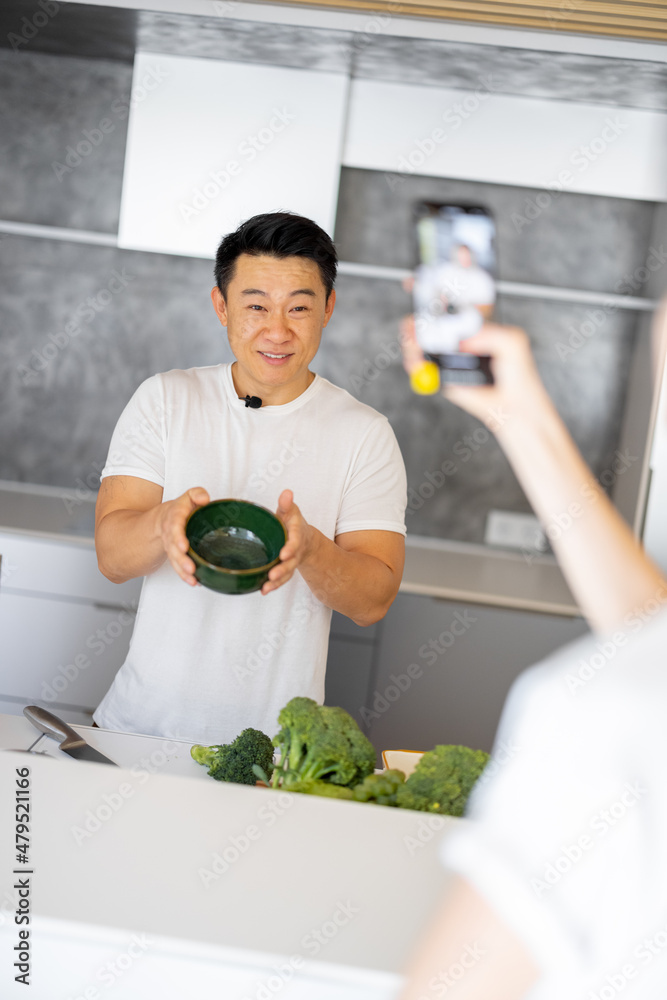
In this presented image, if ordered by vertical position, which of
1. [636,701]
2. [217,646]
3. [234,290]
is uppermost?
[234,290]

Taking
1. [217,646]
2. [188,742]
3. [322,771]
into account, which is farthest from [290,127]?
[322,771]

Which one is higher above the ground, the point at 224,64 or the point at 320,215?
the point at 224,64

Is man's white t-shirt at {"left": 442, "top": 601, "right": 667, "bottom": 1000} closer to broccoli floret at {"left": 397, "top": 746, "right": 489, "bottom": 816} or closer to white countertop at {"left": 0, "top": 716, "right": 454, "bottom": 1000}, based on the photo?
white countertop at {"left": 0, "top": 716, "right": 454, "bottom": 1000}

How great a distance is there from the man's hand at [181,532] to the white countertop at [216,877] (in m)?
0.23

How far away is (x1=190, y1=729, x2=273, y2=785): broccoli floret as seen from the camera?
934 mm

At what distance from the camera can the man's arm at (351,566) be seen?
3.55ft

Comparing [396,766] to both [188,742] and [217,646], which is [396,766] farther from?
[217,646]

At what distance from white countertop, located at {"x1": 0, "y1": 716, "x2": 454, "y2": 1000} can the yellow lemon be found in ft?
6.34

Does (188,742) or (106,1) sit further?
(106,1)

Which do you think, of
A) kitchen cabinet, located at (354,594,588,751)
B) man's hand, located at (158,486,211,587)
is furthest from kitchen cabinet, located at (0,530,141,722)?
man's hand, located at (158,486,211,587)

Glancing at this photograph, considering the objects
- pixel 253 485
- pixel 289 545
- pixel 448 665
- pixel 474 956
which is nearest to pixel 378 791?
pixel 289 545

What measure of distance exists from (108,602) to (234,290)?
1187 mm

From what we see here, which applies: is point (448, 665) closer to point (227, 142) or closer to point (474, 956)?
point (227, 142)

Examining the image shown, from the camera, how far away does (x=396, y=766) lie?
98cm
